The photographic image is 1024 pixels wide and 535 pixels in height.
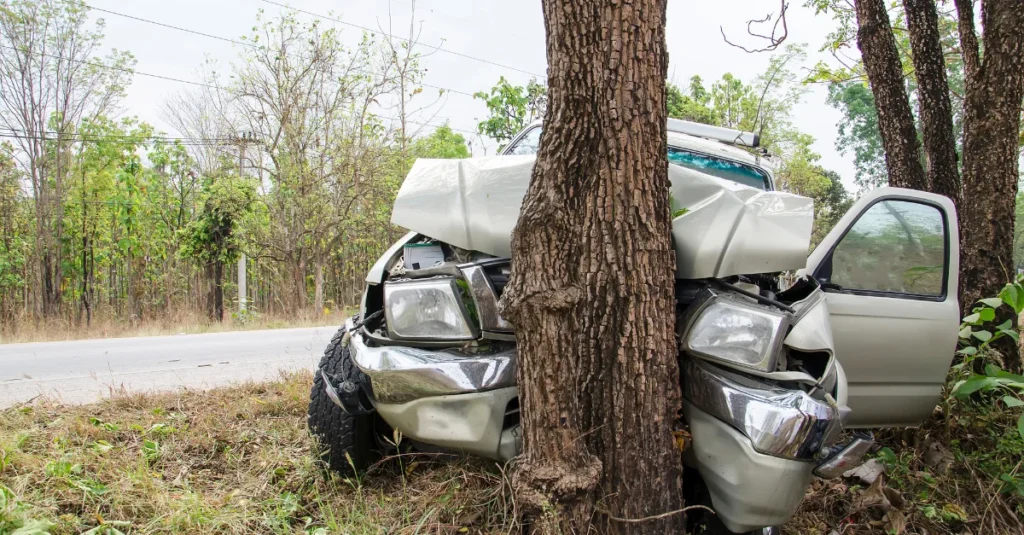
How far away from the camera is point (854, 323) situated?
2.80 meters

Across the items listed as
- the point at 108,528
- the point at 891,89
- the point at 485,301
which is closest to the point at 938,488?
the point at 485,301

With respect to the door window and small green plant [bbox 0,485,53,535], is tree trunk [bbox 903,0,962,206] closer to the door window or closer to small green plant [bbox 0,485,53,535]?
the door window

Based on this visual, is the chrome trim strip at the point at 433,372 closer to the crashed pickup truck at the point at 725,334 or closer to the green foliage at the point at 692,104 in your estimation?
the crashed pickup truck at the point at 725,334

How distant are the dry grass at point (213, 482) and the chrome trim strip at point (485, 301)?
548 millimetres

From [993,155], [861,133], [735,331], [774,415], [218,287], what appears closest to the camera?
[774,415]

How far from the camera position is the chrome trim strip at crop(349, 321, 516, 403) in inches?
84.7

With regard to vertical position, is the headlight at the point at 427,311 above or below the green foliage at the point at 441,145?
below

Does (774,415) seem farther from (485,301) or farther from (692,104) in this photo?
(692,104)

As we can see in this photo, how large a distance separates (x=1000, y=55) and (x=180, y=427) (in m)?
5.23

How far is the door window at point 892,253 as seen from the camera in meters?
2.88

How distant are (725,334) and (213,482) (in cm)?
228

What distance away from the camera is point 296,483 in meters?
2.76

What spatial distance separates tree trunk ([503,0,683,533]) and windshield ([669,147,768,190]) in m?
2.05

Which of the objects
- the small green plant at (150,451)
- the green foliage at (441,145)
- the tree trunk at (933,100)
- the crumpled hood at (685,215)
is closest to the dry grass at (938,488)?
the crumpled hood at (685,215)
